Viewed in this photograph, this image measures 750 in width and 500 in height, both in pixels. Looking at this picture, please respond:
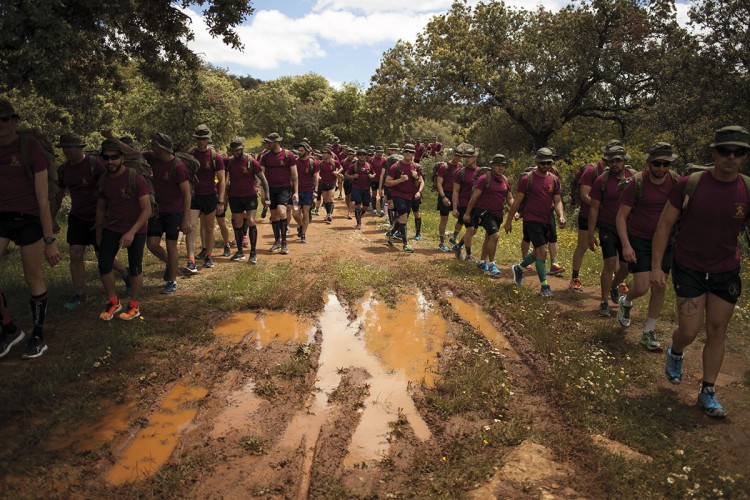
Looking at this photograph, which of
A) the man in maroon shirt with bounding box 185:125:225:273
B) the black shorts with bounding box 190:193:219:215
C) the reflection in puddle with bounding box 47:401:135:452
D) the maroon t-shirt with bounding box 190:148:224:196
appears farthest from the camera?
the black shorts with bounding box 190:193:219:215

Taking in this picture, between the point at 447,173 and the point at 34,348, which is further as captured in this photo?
the point at 447,173

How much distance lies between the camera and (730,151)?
406 centimetres

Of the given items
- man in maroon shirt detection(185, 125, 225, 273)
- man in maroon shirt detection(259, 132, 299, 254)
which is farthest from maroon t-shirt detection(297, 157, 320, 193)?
man in maroon shirt detection(185, 125, 225, 273)

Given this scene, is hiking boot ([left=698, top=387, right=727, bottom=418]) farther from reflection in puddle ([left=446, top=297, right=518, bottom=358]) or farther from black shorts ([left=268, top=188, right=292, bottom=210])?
black shorts ([left=268, top=188, right=292, bottom=210])

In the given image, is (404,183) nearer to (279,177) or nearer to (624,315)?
(279,177)

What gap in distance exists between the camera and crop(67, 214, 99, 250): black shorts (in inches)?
257

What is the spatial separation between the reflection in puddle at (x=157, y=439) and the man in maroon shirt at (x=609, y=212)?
18.2ft

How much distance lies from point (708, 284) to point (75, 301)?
737cm

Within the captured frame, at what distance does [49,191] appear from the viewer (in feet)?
17.3

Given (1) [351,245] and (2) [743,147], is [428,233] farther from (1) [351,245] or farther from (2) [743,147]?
(2) [743,147]

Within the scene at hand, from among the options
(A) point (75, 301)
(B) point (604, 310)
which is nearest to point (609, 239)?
Answer: (B) point (604, 310)

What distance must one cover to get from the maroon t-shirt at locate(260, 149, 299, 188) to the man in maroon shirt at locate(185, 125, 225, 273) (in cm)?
151

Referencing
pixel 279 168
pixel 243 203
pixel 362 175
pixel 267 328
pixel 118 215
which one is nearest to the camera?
pixel 118 215

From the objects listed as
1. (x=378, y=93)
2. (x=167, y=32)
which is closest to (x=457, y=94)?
(x=378, y=93)
